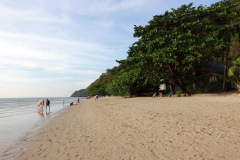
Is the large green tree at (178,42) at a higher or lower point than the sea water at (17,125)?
higher

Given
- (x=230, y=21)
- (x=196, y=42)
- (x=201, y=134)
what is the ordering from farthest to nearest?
(x=230, y=21), (x=196, y=42), (x=201, y=134)

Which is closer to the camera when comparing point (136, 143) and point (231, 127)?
point (136, 143)

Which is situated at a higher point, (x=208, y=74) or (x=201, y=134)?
(x=208, y=74)

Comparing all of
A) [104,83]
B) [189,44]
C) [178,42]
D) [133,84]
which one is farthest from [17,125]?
[104,83]

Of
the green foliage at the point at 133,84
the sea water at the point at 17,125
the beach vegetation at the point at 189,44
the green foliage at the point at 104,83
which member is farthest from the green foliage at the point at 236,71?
the green foliage at the point at 104,83

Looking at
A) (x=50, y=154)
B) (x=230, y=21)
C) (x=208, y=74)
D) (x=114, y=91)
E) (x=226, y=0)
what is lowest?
(x=50, y=154)

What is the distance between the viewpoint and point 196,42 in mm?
16406

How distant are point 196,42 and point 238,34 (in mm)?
9333

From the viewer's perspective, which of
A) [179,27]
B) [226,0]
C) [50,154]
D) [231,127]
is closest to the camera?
[50,154]

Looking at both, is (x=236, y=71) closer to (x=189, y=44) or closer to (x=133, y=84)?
(x=189, y=44)

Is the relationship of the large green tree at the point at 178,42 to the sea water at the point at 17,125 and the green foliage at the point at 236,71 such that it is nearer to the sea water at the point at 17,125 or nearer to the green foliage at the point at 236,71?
the green foliage at the point at 236,71

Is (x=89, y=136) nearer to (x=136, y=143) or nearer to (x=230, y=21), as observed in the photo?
(x=136, y=143)

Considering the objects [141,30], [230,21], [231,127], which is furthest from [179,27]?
[231,127]

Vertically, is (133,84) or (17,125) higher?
(133,84)
